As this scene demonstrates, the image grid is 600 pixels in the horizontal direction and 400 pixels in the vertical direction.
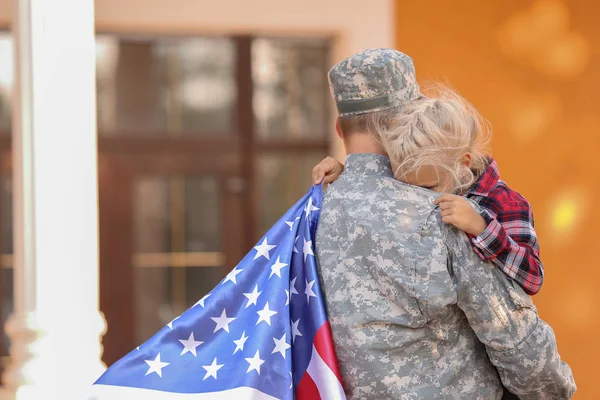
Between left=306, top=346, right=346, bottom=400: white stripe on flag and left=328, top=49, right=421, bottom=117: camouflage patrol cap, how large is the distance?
549mm

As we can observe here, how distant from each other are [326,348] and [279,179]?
13.4ft

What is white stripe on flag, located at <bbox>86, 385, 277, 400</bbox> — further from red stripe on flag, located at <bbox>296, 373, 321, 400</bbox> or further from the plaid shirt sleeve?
the plaid shirt sleeve

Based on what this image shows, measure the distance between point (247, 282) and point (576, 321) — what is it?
4.00 meters

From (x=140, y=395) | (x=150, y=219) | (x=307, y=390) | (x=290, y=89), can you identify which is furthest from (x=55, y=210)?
(x=290, y=89)

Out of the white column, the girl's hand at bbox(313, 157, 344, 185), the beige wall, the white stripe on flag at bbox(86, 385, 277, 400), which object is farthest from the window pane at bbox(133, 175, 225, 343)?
the white stripe on flag at bbox(86, 385, 277, 400)

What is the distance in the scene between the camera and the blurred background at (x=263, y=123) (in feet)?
18.5

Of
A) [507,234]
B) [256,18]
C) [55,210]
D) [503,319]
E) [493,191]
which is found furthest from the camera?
[256,18]

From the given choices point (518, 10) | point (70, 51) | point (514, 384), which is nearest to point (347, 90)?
point (514, 384)

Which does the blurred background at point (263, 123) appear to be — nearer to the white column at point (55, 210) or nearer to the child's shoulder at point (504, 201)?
the white column at point (55, 210)

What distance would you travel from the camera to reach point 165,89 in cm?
613

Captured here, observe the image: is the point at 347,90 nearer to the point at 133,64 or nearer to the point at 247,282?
the point at 247,282

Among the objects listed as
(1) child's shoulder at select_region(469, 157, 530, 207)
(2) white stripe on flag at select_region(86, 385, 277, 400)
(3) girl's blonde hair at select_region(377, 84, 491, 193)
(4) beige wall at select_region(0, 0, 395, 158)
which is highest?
(4) beige wall at select_region(0, 0, 395, 158)

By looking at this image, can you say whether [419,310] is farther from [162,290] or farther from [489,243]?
[162,290]

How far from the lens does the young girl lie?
1903 mm
